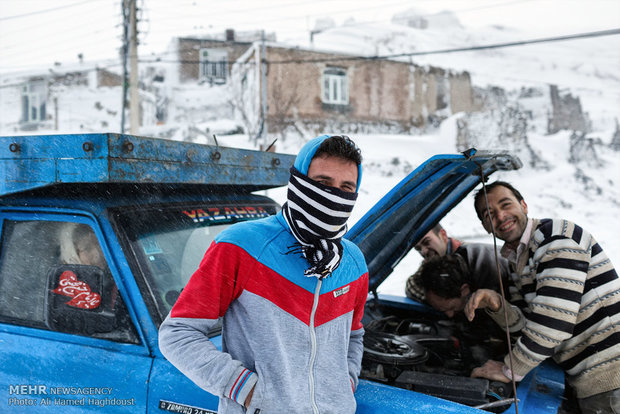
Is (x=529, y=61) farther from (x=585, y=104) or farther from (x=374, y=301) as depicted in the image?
(x=374, y=301)

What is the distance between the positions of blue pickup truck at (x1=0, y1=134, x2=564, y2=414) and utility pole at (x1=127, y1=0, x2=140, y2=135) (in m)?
12.8

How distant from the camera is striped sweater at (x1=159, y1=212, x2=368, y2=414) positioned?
158 centimetres

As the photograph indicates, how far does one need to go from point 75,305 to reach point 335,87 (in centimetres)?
2313

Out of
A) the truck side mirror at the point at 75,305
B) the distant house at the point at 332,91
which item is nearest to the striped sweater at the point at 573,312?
the truck side mirror at the point at 75,305

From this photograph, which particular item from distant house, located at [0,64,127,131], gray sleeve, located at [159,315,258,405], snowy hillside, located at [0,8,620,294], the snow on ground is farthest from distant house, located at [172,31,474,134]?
gray sleeve, located at [159,315,258,405]

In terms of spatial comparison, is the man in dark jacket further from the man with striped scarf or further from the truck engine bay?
the man with striped scarf

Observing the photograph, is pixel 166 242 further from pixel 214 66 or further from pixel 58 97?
pixel 214 66

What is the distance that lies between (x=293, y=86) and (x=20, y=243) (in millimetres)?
20786

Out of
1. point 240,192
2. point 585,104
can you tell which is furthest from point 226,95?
point 585,104

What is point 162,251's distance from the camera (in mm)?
2447

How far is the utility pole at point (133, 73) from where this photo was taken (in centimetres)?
1455

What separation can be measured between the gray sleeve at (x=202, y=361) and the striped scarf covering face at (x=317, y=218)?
40cm

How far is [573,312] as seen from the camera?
227 cm

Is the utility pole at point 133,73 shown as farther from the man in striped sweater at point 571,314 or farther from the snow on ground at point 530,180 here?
the man in striped sweater at point 571,314
